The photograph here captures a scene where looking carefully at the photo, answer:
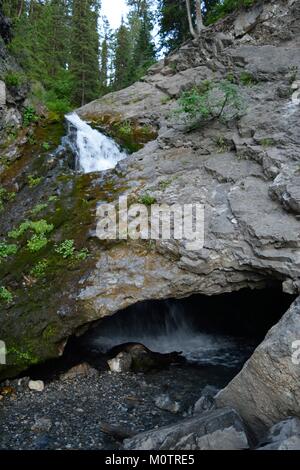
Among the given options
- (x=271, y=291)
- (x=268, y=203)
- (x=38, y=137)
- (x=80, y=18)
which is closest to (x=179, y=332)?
(x=271, y=291)

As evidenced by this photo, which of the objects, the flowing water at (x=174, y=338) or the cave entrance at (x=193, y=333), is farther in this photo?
the flowing water at (x=174, y=338)

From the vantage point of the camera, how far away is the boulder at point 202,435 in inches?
199

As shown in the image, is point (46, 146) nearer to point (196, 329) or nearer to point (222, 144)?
point (222, 144)

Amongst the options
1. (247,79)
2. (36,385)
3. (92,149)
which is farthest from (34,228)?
(247,79)

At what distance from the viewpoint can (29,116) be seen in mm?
14656

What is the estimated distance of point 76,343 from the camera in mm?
9586

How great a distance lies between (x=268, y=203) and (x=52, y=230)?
19.0ft

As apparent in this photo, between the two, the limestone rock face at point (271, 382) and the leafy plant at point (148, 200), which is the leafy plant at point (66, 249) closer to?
the leafy plant at point (148, 200)

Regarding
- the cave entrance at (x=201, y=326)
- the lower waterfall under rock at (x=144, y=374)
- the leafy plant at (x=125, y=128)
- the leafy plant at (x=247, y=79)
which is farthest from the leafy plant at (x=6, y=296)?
the leafy plant at (x=247, y=79)

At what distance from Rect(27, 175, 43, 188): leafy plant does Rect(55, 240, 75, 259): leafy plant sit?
12.6 feet

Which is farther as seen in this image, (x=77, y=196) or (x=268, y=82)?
(x=268, y=82)

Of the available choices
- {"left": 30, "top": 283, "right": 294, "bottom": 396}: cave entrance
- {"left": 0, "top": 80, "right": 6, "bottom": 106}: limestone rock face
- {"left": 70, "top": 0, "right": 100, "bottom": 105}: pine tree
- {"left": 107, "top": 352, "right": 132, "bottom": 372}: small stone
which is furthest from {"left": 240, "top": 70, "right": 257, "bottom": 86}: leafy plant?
{"left": 70, "top": 0, "right": 100, "bottom": 105}: pine tree

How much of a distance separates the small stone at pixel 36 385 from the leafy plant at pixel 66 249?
2946mm

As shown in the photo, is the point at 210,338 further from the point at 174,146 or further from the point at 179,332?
the point at 174,146
